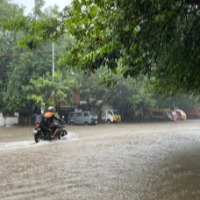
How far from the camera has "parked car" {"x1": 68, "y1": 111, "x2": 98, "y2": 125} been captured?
3638 centimetres

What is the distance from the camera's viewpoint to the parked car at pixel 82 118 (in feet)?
119

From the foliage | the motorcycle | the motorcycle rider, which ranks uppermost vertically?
the foliage

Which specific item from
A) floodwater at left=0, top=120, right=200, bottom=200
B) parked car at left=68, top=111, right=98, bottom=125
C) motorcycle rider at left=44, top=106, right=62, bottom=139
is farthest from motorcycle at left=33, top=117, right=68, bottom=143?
parked car at left=68, top=111, right=98, bottom=125

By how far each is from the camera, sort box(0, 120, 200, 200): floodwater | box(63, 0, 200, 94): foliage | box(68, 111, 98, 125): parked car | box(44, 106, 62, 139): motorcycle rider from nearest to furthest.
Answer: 1. box(63, 0, 200, 94): foliage
2. box(0, 120, 200, 200): floodwater
3. box(44, 106, 62, 139): motorcycle rider
4. box(68, 111, 98, 125): parked car

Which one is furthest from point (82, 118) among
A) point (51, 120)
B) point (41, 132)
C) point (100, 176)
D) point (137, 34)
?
point (137, 34)

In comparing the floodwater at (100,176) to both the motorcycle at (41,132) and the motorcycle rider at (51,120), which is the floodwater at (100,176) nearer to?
the motorcycle at (41,132)

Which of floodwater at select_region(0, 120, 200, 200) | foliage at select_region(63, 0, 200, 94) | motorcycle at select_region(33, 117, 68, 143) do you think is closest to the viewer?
foliage at select_region(63, 0, 200, 94)

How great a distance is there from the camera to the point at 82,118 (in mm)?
36812

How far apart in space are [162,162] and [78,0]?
6.68m

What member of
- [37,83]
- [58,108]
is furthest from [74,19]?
[58,108]

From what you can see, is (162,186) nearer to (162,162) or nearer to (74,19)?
(162,162)

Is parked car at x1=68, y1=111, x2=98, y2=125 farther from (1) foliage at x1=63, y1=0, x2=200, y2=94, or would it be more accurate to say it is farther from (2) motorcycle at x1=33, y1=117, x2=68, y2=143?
(1) foliage at x1=63, y1=0, x2=200, y2=94

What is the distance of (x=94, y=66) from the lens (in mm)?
7715

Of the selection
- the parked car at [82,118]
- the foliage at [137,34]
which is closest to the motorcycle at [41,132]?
the foliage at [137,34]
